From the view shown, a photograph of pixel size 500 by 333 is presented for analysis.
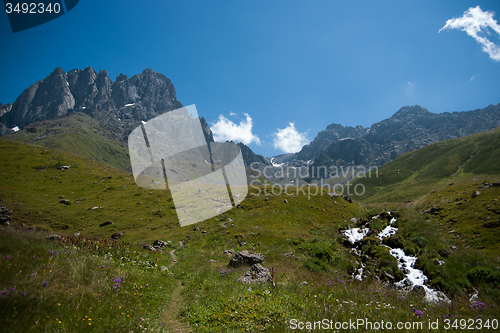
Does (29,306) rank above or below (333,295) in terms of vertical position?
above

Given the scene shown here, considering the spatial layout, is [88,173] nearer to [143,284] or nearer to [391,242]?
[143,284]

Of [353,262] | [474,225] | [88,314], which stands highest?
[88,314]

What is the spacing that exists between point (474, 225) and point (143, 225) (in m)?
40.5

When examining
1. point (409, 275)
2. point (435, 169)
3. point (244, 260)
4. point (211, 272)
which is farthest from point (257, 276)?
point (435, 169)

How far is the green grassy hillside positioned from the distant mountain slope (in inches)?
4332

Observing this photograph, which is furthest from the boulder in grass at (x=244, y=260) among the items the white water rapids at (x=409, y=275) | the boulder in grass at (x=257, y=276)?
the white water rapids at (x=409, y=275)

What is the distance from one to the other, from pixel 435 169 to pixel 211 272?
18575 centimetres

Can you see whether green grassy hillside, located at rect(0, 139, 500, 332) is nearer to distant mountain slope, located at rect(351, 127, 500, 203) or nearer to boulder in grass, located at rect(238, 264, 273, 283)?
boulder in grass, located at rect(238, 264, 273, 283)

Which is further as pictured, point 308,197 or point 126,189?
point 126,189

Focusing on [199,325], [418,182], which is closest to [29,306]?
[199,325]

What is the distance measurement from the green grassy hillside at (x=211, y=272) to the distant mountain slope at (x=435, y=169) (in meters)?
110

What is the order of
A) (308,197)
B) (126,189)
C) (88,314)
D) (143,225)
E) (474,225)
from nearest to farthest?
1. (88,314)
2. (474,225)
3. (143,225)
4. (308,197)
5. (126,189)

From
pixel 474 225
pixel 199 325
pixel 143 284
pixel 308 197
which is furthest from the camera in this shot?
pixel 308 197

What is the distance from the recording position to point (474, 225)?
734 inches
